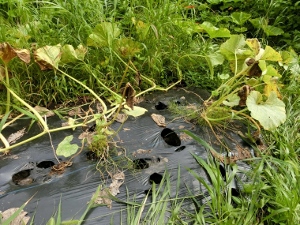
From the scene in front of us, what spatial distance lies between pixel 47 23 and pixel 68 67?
17.0 inches

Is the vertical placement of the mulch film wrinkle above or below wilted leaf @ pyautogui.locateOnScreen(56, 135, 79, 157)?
below

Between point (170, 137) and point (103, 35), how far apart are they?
849mm

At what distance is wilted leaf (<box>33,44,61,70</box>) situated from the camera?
203 centimetres

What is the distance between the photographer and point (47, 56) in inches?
80.7

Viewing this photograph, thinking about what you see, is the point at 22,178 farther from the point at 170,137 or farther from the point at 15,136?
the point at 170,137

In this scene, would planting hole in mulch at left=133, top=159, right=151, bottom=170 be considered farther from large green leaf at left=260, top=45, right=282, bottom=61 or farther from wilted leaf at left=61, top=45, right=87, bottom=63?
large green leaf at left=260, top=45, right=282, bottom=61

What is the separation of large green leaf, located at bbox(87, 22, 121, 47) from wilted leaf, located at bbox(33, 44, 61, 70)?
257mm

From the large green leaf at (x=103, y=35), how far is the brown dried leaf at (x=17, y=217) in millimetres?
1229

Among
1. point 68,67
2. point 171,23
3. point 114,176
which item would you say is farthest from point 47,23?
point 114,176

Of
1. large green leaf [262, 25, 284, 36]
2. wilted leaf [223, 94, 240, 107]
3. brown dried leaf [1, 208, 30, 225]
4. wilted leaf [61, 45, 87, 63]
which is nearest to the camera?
brown dried leaf [1, 208, 30, 225]

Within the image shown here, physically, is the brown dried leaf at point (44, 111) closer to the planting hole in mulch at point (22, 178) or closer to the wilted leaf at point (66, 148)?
the wilted leaf at point (66, 148)

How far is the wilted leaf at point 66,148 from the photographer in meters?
1.75

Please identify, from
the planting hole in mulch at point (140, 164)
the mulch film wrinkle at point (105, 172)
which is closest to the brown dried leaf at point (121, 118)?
the mulch film wrinkle at point (105, 172)

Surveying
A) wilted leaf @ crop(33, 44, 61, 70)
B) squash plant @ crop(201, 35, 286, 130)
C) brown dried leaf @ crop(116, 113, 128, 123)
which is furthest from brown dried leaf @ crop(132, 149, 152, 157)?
wilted leaf @ crop(33, 44, 61, 70)
